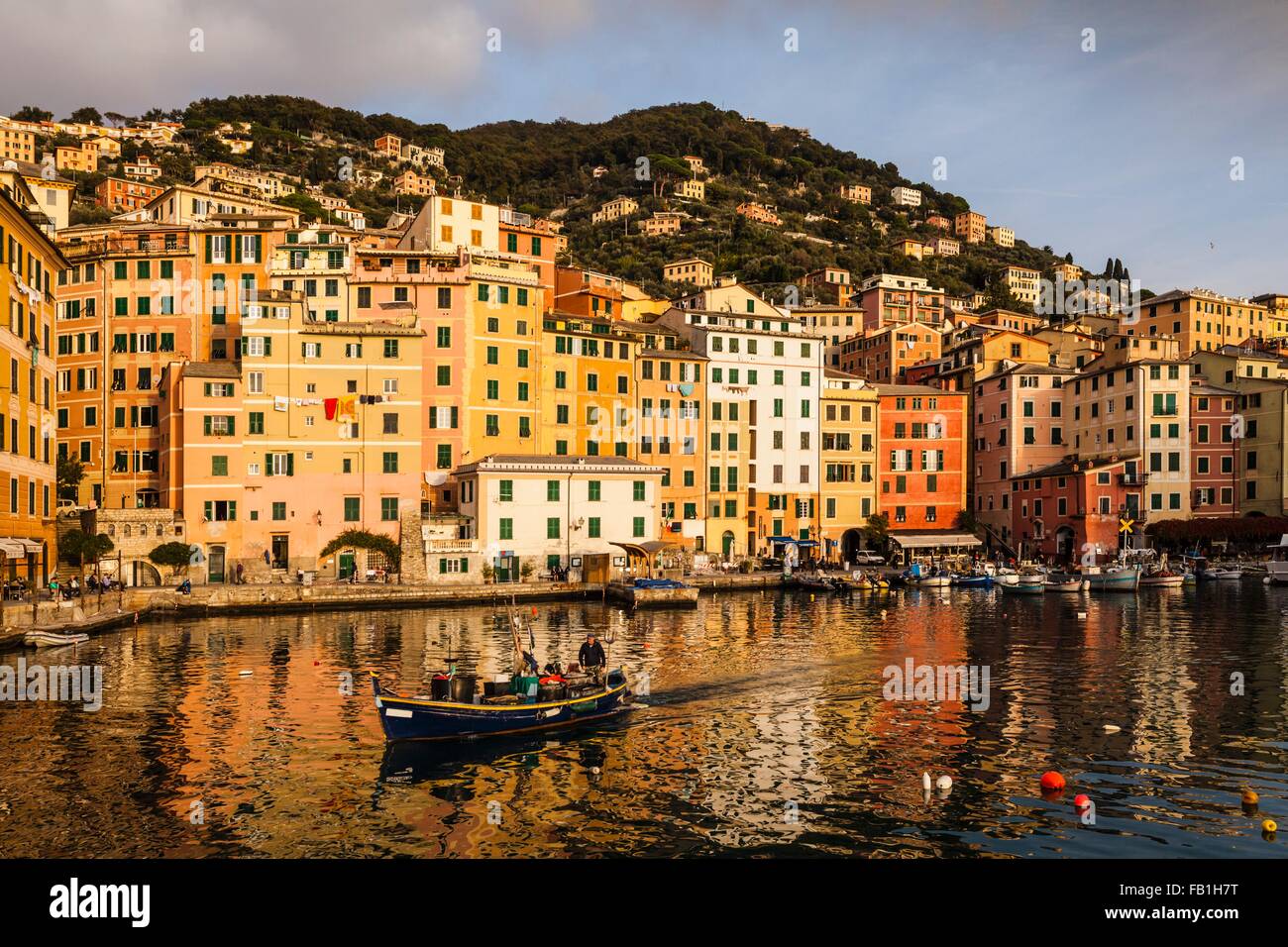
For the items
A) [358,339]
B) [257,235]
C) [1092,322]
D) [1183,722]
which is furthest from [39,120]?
[1183,722]

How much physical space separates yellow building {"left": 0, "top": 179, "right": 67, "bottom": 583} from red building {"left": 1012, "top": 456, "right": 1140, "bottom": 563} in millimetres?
79364

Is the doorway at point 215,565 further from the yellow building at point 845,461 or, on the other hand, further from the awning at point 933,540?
the awning at point 933,540

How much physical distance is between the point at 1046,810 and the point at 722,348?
6852 centimetres

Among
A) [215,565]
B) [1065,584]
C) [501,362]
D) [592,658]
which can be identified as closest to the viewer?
[592,658]

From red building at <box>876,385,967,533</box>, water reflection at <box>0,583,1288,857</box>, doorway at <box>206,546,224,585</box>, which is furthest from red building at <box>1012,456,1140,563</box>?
doorway at <box>206,546,224,585</box>

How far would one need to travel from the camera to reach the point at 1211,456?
91688 millimetres

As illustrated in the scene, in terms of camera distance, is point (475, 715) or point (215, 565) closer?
point (475, 715)

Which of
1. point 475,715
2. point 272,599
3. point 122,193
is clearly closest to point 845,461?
point 272,599

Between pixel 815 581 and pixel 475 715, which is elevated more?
pixel 475 715

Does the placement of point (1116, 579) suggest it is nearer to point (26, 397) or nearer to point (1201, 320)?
point (1201, 320)

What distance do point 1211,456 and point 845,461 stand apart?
34.6 meters

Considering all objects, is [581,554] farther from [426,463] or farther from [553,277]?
[553,277]

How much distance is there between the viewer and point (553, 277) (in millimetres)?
87812

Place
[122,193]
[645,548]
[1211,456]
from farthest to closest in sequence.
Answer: [122,193] < [1211,456] < [645,548]
